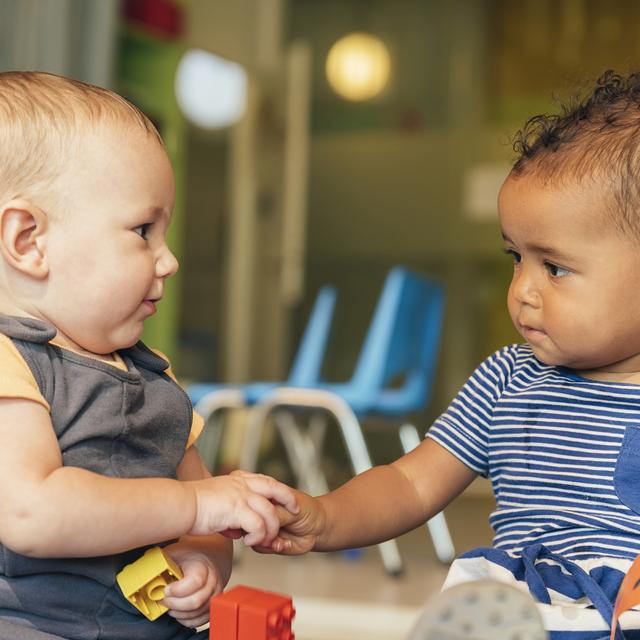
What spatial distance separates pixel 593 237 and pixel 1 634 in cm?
53

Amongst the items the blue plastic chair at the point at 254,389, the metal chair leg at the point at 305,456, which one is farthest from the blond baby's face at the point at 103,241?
the metal chair leg at the point at 305,456

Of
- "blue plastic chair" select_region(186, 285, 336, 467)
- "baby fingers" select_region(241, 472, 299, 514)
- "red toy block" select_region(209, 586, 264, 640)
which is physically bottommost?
"blue plastic chair" select_region(186, 285, 336, 467)

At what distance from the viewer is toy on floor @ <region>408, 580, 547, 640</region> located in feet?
1.80

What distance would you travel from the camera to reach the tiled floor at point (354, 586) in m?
2.15

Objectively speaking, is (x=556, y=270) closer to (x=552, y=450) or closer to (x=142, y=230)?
(x=552, y=450)

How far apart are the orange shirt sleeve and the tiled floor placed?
4.77ft

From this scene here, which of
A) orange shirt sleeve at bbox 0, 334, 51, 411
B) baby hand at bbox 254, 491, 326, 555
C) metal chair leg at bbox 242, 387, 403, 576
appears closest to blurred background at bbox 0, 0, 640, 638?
metal chair leg at bbox 242, 387, 403, 576

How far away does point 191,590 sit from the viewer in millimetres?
740

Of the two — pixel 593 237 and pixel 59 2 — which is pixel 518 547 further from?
pixel 59 2

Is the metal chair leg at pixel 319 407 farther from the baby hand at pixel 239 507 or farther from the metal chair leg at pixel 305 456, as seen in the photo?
the baby hand at pixel 239 507

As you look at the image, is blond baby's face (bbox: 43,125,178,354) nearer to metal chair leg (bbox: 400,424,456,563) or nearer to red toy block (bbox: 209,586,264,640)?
red toy block (bbox: 209,586,264,640)

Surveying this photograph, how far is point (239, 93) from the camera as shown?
500 centimetres

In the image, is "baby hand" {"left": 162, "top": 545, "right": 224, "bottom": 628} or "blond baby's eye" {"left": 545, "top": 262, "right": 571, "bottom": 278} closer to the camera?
"baby hand" {"left": 162, "top": 545, "right": 224, "bottom": 628}

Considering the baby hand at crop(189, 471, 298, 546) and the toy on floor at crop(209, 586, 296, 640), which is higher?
the baby hand at crop(189, 471, 298, 546)
